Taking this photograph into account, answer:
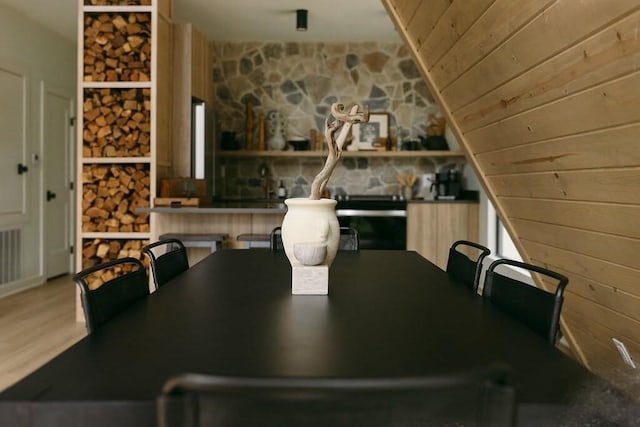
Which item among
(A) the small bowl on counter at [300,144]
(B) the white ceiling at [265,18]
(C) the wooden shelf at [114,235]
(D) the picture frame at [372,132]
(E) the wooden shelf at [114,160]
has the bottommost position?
(C) the wooden shelf at [114,235]

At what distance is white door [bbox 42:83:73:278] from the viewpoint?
586 cm

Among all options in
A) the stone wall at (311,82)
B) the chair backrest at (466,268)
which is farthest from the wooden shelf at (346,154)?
the chair backrest at (466,268)

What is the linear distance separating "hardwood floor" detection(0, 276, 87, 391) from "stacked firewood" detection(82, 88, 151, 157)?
1287 mm

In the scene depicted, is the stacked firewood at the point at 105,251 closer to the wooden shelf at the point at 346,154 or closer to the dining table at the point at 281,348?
the wooden shelf at the point at 346,154

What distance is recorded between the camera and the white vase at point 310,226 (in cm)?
153

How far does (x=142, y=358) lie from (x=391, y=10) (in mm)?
2474

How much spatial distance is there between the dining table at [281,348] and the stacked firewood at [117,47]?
10.1 feet

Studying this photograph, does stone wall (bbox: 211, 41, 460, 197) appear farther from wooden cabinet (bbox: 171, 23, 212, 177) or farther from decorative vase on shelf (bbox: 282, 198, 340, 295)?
decorative vase on shelf (bbox: 282, 198, 340, 295)

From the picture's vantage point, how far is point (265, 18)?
5.29 metres

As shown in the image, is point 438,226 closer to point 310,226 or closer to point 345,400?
point 310,226

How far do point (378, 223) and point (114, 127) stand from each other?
8.16ft

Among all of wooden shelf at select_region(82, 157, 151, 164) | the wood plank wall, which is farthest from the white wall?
the wood plank wall

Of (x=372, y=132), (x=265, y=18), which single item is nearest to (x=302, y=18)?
(x=265, y=18)

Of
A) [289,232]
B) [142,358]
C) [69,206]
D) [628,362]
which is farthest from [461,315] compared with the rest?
[69,206]
